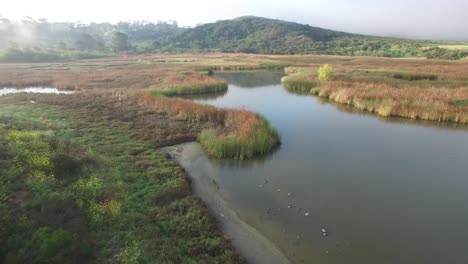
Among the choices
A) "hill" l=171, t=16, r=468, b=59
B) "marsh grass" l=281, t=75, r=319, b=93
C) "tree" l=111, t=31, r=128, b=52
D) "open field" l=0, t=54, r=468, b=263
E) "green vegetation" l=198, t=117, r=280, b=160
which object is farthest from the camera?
"tree" l=111, t=31, r=128, b=52

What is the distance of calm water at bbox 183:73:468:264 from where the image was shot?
10852 mm

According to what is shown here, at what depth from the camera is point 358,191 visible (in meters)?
14.5

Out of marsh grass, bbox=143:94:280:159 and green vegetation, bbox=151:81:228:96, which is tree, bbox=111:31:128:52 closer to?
green vegetation, bbox=151:81:228:96

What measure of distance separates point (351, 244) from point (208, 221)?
14.9 ft

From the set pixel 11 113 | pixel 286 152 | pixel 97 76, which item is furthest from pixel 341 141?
pixel 97 76

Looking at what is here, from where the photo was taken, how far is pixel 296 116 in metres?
28.8

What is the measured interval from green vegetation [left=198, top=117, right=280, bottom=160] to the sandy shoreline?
2.79 metres

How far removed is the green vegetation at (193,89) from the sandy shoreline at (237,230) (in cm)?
2305

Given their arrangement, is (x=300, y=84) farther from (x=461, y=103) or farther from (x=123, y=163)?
(x=123, y=163)

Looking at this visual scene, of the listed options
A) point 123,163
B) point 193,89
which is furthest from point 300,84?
point 123,163

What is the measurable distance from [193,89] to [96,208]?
30.0 meters

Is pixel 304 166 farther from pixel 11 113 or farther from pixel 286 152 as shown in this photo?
pixel 11 113

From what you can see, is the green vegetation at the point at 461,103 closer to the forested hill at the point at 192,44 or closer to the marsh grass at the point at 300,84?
the marsh grass at the point at 300,84

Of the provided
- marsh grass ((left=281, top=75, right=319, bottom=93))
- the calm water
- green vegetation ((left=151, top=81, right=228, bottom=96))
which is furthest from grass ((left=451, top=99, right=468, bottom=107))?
green vegetation ((left=151, top=81, right=228, bottom=96))
